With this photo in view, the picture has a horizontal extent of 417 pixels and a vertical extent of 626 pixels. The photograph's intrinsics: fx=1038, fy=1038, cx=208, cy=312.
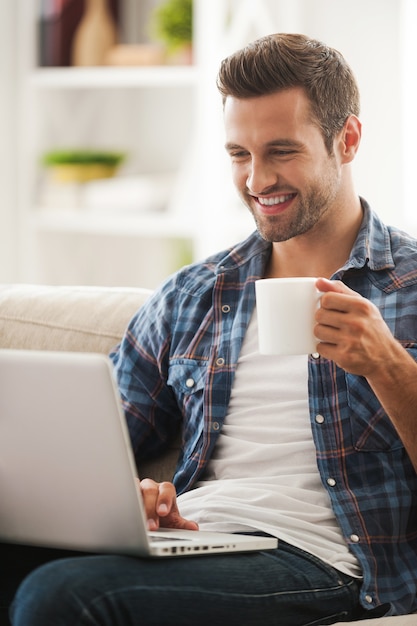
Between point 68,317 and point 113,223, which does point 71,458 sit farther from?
point 113,223

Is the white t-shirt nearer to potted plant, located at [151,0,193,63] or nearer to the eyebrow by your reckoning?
the eyebrow

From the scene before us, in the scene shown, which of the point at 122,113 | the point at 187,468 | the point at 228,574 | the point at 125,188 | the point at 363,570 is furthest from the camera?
the point at 122,113

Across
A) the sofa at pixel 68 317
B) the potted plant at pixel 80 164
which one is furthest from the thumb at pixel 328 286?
the potted plant at pixel 80 164

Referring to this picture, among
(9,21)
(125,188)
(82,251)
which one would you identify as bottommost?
(82,251)

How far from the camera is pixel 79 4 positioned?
3650mm

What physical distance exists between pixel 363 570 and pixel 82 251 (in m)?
2.62

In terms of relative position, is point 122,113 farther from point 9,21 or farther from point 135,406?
point 135,406

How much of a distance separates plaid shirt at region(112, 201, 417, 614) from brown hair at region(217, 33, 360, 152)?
0.57 ft

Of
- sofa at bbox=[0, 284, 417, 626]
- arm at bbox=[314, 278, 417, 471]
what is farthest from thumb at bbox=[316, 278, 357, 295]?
sofa at bbox=[0, 284, 417, 626]

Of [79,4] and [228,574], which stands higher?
[79,4]

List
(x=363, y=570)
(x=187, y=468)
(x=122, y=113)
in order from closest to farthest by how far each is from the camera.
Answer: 1. (x=363, y=570)
2. (x=187, y=468)
3. (x=122, y=113)

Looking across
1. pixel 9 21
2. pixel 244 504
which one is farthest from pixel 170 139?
pixel 244 504

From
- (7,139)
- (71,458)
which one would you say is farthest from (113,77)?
(71,458)

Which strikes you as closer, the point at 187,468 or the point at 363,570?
the point at 363,570
